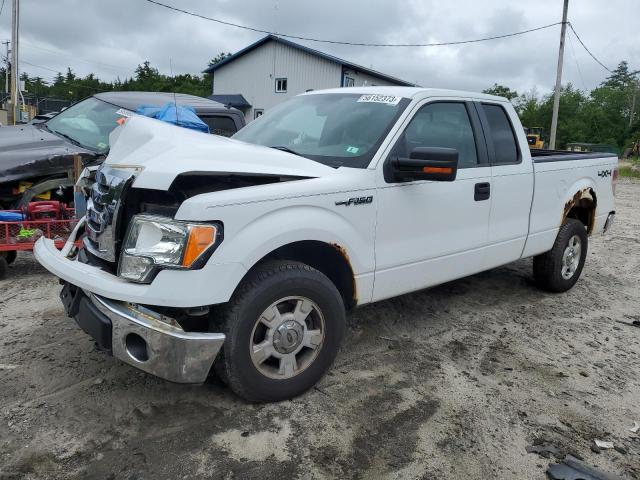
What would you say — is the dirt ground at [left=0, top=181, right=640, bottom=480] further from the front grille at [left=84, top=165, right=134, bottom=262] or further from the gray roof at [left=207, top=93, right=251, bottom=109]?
the gray roof at [left=207, top=93, right=251, bottom=109]

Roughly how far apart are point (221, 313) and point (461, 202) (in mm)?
2084

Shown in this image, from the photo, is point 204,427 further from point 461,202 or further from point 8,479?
point 461,202

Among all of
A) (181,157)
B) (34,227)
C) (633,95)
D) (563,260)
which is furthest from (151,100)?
(633,95)

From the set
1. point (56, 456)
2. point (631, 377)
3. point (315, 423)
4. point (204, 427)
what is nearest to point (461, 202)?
point (631, 377)

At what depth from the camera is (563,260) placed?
5516 mm

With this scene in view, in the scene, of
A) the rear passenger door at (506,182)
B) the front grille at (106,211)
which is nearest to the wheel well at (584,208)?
the rear passenger door at (506,182)

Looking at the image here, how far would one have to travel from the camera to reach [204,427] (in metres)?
2.89

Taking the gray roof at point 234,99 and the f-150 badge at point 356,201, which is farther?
the gray roof at point 234,99

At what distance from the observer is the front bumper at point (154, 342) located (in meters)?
2.61

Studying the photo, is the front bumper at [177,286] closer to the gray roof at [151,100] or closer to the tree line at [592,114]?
the gray roof at [151,100]

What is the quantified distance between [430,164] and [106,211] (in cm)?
190

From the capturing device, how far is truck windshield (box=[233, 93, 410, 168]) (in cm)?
355

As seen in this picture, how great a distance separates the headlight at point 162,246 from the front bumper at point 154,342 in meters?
0.18

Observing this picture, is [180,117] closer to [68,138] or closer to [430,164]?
[68,138]
